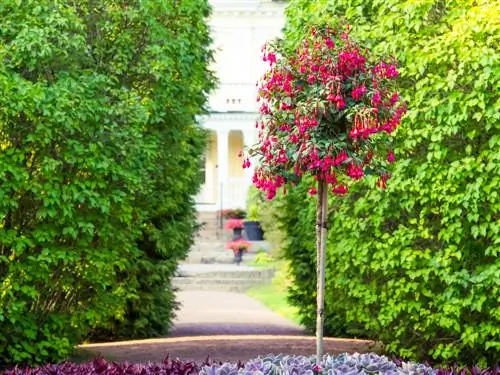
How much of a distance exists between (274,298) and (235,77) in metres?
16.9

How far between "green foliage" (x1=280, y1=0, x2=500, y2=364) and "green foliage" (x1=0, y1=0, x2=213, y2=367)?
7.52ft

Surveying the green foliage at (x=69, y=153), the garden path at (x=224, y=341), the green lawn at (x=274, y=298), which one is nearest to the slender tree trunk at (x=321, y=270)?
the green foliage at (x=69, y=153)

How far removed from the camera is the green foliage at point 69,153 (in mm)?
9422

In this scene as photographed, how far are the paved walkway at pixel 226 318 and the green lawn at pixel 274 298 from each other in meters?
0.20

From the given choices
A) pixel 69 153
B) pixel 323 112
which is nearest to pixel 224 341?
pixel 69 153

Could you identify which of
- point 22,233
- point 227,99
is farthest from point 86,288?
point 227,99

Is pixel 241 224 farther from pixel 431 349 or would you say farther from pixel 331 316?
pixel 431 349

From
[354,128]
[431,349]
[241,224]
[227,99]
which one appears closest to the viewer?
[354,128]

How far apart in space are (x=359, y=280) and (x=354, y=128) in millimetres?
4109

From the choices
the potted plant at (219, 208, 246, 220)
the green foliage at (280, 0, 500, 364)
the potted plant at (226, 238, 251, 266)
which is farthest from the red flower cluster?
the potted plant at (219, 208, 246, 220)

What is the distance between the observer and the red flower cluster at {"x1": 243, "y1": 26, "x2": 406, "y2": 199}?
7266 millimetres

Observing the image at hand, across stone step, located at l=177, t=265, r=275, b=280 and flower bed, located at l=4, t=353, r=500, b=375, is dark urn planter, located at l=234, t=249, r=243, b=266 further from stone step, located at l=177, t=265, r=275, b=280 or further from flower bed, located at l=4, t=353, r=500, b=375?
flower bed, located at l=4, t=353, r=500, b=375

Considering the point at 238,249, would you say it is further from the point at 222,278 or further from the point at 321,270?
the point at 321,270

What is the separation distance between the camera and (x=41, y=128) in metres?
9.32
